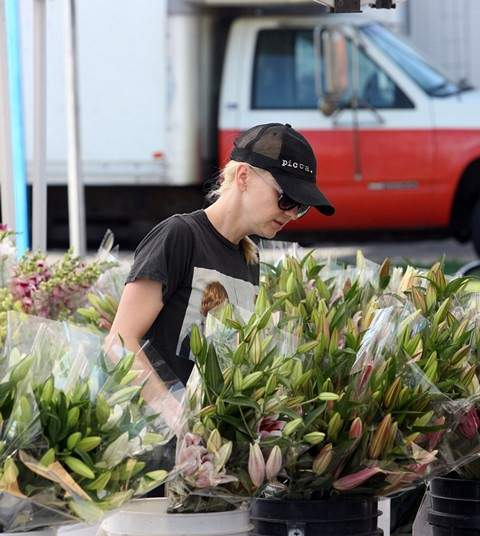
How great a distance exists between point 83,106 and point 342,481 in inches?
Result: 337

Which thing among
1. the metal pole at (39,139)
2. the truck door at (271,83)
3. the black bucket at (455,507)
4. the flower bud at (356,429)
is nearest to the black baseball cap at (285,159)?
the flower bud at (356,429)

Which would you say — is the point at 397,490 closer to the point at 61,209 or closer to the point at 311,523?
the point at 311,523

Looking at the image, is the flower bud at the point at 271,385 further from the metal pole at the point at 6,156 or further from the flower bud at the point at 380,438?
the metal pole at the point at 6,156

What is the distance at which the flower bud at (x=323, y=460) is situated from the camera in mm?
2787

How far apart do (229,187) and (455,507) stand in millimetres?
943

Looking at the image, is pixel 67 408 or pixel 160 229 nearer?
pixel 67 408

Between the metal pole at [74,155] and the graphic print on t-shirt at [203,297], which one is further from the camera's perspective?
the metal pole at [74,155]

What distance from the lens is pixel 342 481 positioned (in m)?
2.84

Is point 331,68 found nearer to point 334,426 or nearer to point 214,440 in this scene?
point 334,426

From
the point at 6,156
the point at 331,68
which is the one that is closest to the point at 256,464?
the point at 6,156

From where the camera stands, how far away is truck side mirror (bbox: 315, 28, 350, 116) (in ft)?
34.9

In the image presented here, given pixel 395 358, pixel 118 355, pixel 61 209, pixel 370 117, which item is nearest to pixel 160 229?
pixel 118 355

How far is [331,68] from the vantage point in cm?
1066

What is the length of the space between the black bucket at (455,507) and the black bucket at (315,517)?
0.38 metres
